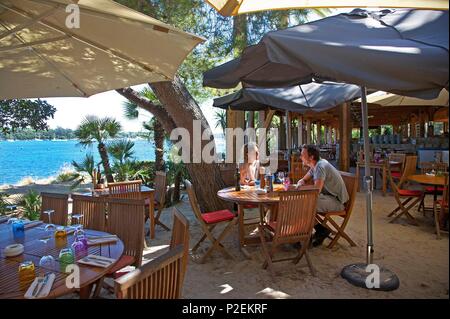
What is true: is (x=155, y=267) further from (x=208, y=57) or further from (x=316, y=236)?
(x=208, y=57)

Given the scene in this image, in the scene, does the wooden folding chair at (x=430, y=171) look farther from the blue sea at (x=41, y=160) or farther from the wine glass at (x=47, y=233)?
the blue sea at (x=41, y=160)

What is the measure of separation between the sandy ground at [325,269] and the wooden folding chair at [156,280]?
1.48 meters

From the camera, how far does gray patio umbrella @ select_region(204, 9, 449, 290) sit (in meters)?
1.76

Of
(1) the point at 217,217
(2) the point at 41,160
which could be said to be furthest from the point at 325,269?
(2) the point at 41,160

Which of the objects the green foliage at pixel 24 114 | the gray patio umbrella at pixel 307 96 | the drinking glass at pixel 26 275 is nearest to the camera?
the drinking glass at pixel 26 275

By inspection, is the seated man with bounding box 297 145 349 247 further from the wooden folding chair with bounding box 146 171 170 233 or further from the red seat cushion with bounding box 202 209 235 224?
the wooden folding chair with bounding box 146 171 170 233

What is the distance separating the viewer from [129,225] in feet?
9.14

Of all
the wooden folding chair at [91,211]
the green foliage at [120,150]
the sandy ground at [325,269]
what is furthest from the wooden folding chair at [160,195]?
the green foliage at [120,150]

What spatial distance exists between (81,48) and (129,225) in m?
1.75

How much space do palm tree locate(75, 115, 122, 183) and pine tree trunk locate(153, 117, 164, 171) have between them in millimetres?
1384

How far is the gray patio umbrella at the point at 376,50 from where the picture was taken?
1761 millimetres

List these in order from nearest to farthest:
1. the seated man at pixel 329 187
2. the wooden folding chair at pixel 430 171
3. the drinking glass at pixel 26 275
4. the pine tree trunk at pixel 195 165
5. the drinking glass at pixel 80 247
Answer: the drinking glass at pixel 26 275
the drinking glass at pixel 80 247
the seated man at pixel 329 187
the wooden folding chair at pixel 430 171
the pine tree trunk at pixel 195 165

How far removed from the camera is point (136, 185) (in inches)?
202
